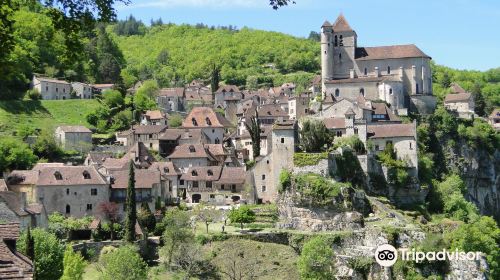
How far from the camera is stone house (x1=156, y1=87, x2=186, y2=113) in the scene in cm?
11307

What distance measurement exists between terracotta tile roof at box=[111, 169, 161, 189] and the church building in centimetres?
3128

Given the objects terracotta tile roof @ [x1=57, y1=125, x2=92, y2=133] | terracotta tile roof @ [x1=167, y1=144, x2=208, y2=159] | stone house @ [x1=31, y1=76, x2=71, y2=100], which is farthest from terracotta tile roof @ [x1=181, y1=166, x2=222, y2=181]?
stone house @ [x1=31, y1=76, x2=71, y2=100]

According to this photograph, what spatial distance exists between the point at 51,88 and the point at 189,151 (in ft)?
115

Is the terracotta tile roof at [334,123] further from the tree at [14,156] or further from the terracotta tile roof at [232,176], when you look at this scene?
the tree at [14,156]

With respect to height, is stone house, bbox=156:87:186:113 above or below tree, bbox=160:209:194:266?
above

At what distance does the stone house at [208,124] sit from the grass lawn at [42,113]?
15580mm

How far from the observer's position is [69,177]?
61.7 meters

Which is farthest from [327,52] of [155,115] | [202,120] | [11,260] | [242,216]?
[11,260]

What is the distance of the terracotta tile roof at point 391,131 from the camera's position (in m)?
70.6

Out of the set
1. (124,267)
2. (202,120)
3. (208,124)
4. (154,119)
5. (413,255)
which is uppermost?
(154,119)

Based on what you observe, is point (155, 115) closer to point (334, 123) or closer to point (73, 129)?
point (73, 129)

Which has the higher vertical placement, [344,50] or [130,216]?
[344,50]

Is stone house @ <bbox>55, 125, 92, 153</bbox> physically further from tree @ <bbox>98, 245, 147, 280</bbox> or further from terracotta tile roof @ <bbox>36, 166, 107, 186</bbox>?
tree @ <bbox>98, 245, 147, 280</bbox>

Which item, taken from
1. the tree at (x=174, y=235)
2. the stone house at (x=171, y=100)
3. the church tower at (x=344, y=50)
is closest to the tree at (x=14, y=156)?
the tree at (x=174, y=235)
